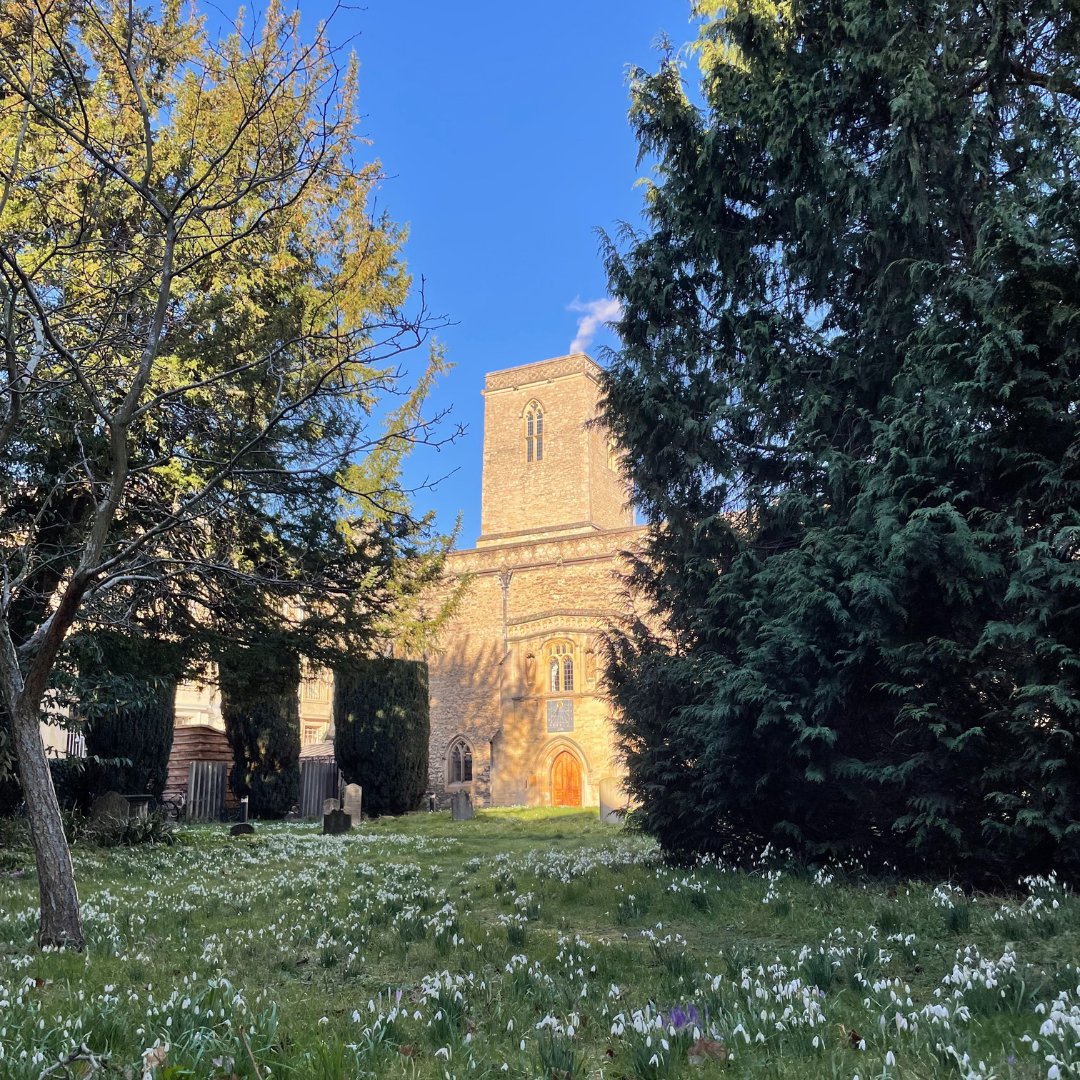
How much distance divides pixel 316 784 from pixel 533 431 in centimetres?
2839

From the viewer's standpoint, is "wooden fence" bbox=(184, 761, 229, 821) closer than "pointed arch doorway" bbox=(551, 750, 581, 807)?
Yes

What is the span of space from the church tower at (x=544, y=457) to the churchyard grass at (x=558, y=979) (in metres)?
39.9

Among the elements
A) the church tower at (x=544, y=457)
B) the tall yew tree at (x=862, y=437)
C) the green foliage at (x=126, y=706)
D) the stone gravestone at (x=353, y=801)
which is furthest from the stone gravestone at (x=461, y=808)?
the church tower at (x=544, y=457)

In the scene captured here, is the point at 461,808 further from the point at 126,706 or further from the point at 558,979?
the point at 558,979

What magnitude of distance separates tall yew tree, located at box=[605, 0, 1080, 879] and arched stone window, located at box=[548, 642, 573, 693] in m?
21.9

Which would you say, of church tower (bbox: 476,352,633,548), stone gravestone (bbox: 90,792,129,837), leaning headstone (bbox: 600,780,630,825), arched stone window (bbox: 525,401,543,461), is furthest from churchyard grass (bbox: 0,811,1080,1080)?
arched stone window (bbox: 525,401,543,461)

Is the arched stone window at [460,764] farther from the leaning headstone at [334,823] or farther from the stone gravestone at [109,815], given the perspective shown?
the stone gravestone at [109,815]

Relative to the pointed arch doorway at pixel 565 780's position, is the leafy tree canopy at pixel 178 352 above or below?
above

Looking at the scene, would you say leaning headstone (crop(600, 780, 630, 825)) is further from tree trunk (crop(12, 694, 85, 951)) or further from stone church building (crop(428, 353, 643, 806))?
tree trunk (crop(12, 694, 85, 951))

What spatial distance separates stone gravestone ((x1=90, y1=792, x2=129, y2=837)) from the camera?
13.3m

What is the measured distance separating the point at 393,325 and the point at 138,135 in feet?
21.6

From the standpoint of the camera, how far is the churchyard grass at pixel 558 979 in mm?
2936

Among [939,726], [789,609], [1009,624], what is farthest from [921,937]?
[789,609]

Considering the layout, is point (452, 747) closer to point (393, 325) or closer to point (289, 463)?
point (289, 463)
